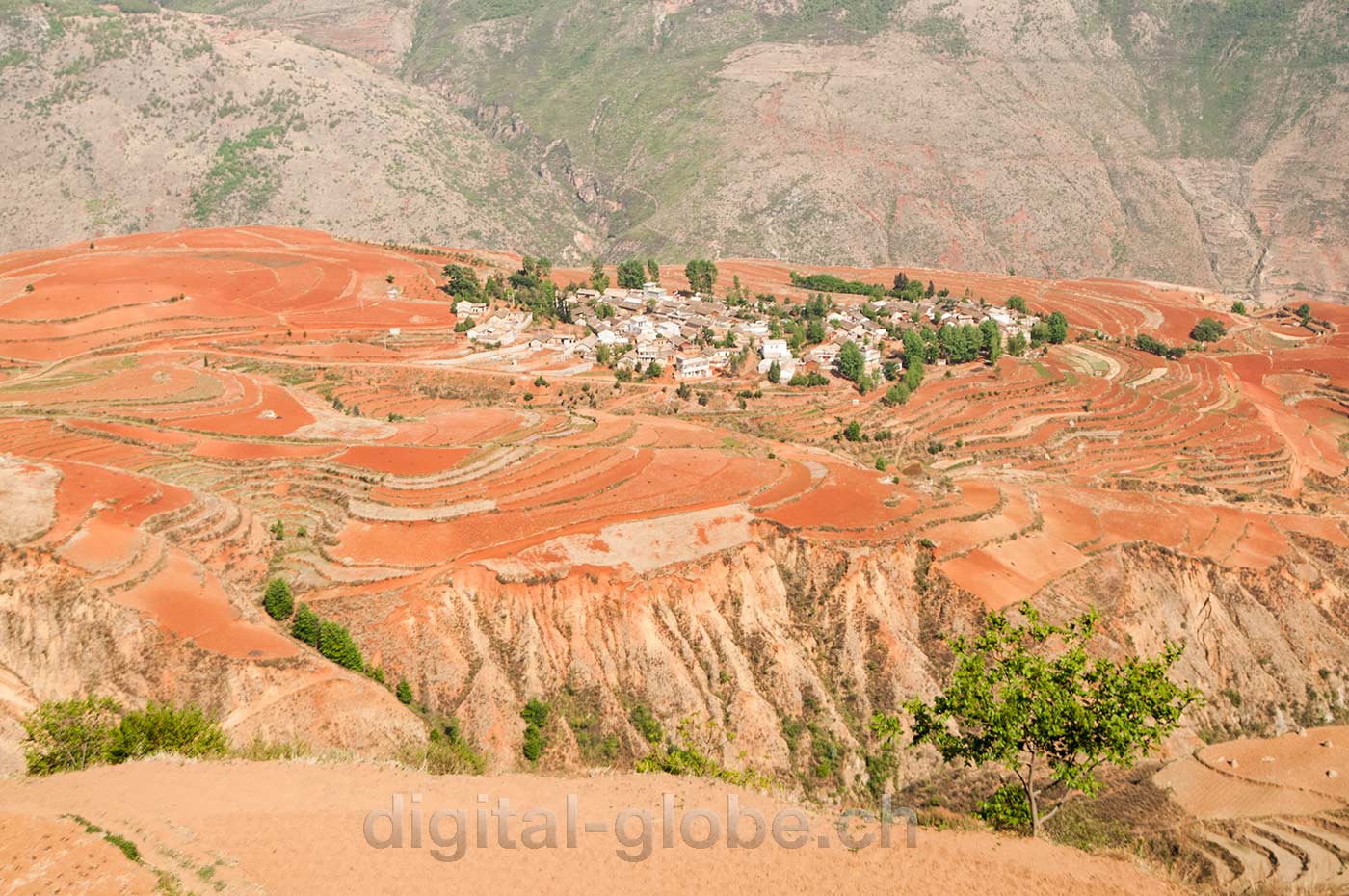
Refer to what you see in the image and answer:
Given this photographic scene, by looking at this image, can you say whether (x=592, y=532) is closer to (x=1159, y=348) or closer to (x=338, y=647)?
(x=338, y=647)

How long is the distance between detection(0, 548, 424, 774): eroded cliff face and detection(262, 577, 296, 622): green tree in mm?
4253

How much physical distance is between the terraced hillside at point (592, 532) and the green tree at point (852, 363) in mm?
4583

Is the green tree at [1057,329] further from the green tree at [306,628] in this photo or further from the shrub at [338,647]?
the green tree at [306,628]

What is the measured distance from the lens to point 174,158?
14012cm

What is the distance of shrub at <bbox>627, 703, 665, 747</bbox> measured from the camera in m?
38.3

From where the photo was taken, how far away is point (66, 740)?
81.8 ft

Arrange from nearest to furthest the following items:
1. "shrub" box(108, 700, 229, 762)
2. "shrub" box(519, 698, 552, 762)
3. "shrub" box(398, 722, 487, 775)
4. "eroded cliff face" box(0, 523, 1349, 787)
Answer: "shrub" box(108, 700, 229, 762), "shrub" box(398, 722, 487, 775), "eroded cliff face" box(0, 523, 1349, 787), "shrub" box(519, 698, 552, 762)

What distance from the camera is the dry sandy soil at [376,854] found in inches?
734

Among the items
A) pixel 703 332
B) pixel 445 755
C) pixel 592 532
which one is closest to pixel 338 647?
pixel 445 755

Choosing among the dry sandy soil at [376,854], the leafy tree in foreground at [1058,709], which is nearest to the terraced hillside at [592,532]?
the dry sandy soil at [376,854]

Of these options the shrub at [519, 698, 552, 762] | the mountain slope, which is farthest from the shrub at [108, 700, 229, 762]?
the mountain slope

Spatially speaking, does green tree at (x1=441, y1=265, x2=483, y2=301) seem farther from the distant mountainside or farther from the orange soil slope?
the distant mountainside

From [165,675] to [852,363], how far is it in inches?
2715

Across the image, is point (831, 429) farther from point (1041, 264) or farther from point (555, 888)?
point (1041, 264)
